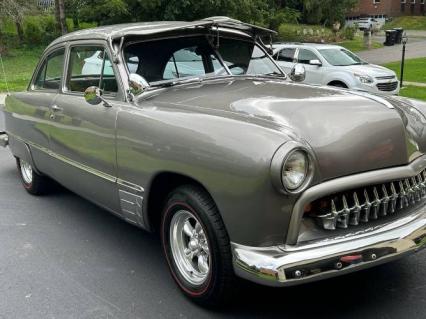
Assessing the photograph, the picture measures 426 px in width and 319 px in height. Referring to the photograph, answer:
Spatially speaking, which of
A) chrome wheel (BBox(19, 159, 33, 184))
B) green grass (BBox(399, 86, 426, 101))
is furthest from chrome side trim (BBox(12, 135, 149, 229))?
green grass (BBox(399, 86, 426, 101))

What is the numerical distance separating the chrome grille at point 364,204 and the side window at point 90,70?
1.98m

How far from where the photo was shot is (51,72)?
5453 millimetres

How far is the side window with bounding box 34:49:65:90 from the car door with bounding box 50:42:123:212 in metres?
0.20

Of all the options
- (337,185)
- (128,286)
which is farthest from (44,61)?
(337,185)

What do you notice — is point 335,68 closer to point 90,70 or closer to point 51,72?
point 51,72

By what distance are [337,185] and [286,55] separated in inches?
465

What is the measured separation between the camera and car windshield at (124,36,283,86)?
4.35m

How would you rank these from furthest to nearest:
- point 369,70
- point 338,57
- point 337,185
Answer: point 338,57 < point 369,70 < point 337,185

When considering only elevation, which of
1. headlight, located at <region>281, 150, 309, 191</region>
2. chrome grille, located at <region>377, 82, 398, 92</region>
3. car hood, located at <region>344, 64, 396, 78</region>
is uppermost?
headlight, located at <region>281, 150, 309, 191</region>

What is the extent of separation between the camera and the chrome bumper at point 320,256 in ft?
9.32

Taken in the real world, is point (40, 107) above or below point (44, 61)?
below

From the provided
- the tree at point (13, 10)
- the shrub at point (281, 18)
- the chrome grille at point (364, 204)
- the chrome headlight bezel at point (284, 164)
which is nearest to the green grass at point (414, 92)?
the chrome grille at point (364, 204)

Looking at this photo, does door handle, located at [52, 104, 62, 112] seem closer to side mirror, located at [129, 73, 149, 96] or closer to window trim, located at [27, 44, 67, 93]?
window trim, located at [27, 44, 67, 93]

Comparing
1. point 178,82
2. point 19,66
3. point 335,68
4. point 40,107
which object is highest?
point 178,82
